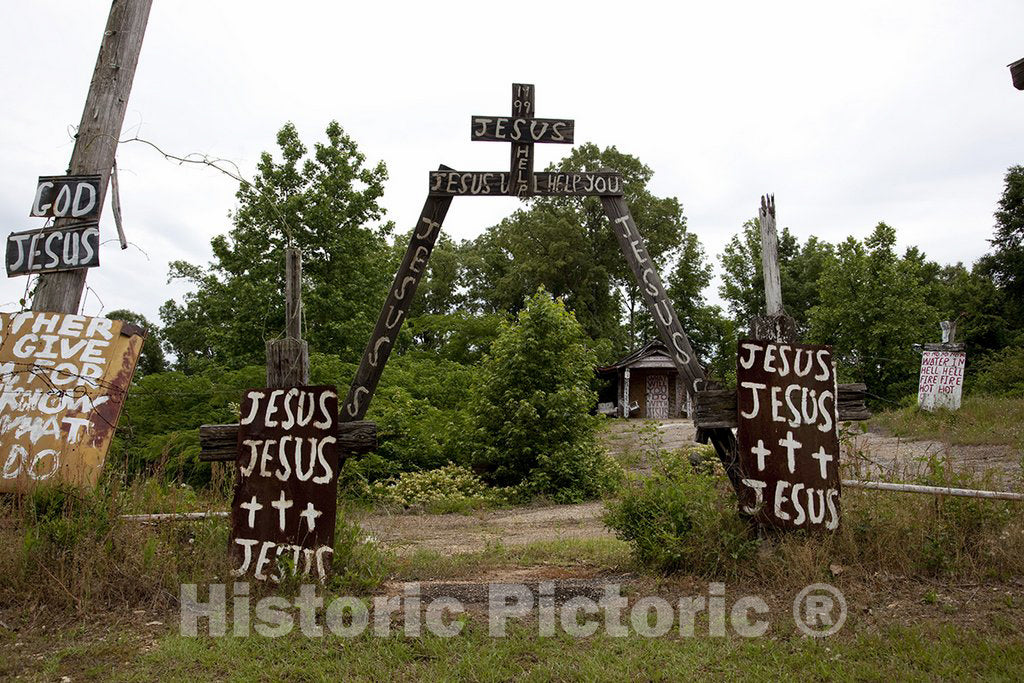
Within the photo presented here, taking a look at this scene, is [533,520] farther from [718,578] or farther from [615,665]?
[615,665]

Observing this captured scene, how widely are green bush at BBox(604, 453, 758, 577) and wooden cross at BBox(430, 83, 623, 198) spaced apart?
9.45ft

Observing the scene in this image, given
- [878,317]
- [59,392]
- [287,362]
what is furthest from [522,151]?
[878,317]

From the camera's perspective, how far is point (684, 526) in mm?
6145

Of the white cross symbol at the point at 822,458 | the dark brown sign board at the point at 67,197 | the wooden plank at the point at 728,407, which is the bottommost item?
the white cross symbol at the point at 822,458

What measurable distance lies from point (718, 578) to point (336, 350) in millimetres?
21178

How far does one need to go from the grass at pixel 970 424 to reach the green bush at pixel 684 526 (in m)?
9.40

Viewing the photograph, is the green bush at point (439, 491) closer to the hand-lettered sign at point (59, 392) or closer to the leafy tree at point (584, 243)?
the hand-lettered sign at point (59, 392)

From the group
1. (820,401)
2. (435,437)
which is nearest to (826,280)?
(435,437)

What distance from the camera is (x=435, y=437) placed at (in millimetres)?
15391

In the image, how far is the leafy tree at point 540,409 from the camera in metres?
14.2

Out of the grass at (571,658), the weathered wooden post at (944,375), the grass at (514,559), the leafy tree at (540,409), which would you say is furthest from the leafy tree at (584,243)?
the grass at (571,658)

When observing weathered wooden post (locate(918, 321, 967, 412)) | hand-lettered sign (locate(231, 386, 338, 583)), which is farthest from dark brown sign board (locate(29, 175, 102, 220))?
weathered wooden post (locate(918, 321, 967, 412))

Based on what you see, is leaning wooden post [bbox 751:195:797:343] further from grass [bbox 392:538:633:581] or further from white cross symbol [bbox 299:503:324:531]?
white cross symbol [bbox 299:503:324:531]

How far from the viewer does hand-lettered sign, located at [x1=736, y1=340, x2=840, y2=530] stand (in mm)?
6055
